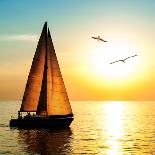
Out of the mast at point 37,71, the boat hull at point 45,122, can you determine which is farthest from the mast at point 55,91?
the mast at point 37,71

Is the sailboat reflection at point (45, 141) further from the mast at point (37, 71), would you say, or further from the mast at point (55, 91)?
the mast at point (37, 71)

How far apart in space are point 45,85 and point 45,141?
14933mm

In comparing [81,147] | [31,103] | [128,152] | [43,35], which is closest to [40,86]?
[31,103]

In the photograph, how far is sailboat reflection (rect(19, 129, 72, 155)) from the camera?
174ft

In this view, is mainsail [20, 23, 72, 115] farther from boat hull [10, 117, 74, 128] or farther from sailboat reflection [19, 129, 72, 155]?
sailboat reflection [19, 129, 72, 155]

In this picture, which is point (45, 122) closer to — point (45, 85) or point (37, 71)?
point (45, 85)

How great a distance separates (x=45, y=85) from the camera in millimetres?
75062

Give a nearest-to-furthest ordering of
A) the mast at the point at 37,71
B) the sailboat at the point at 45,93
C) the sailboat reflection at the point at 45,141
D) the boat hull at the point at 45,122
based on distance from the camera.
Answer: the sailboat reflection at the point at 45,141, the boat hull at the point at 45,122, the sailboat at the point at 45,93, the mast at the point at 37,71

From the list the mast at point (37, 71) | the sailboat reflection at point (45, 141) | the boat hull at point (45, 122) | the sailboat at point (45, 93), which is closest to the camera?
the sailboat reflection at point (45, 141)

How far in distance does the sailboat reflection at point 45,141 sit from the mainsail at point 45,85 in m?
3.95

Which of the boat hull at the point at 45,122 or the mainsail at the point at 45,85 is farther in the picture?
the mainsail at the point at 45,85

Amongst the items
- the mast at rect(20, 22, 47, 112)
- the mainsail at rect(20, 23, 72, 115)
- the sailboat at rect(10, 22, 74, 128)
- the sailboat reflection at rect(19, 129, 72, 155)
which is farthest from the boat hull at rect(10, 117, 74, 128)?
the mast at rect(20, 22, 47, 112)

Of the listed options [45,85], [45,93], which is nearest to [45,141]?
[45,93]

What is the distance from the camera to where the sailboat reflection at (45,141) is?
52900 mm
